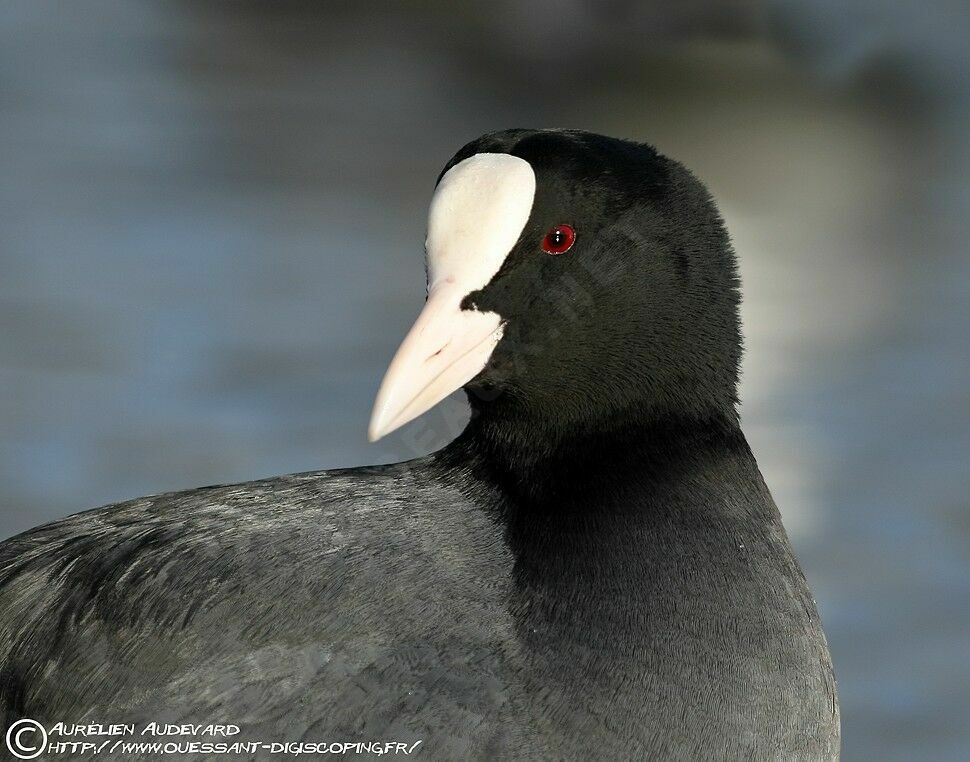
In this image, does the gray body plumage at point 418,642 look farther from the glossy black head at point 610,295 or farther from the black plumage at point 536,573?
the glossy black head at point 610,295

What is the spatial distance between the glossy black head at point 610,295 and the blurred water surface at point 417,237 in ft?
3.90

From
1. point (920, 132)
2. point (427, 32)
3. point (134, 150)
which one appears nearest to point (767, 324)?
point (920, 132)

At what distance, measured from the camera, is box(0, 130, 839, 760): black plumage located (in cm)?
237

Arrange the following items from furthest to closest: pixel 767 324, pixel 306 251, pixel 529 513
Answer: pixel 306 251 < pixel 767 324 < pixel 529 513

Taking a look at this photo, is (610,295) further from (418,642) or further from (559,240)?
(418,642)

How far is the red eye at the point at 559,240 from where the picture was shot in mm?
2512

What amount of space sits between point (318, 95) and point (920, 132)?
2863mm

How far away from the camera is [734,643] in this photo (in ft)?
8.04

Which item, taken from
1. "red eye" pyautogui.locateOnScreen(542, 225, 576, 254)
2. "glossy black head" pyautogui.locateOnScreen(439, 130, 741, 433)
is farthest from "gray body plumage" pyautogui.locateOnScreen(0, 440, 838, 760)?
"red eye" pyautogui.locateOnScreen(542, 225, 576, 254)

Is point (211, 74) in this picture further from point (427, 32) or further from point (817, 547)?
point (817, 547)

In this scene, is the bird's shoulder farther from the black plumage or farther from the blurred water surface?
the blurred water surface

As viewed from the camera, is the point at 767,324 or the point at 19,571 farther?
the point at 767,324

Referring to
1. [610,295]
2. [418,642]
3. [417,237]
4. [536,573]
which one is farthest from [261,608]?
[417,237]

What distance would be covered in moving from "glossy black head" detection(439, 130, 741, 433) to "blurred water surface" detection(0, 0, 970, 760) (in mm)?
1190
